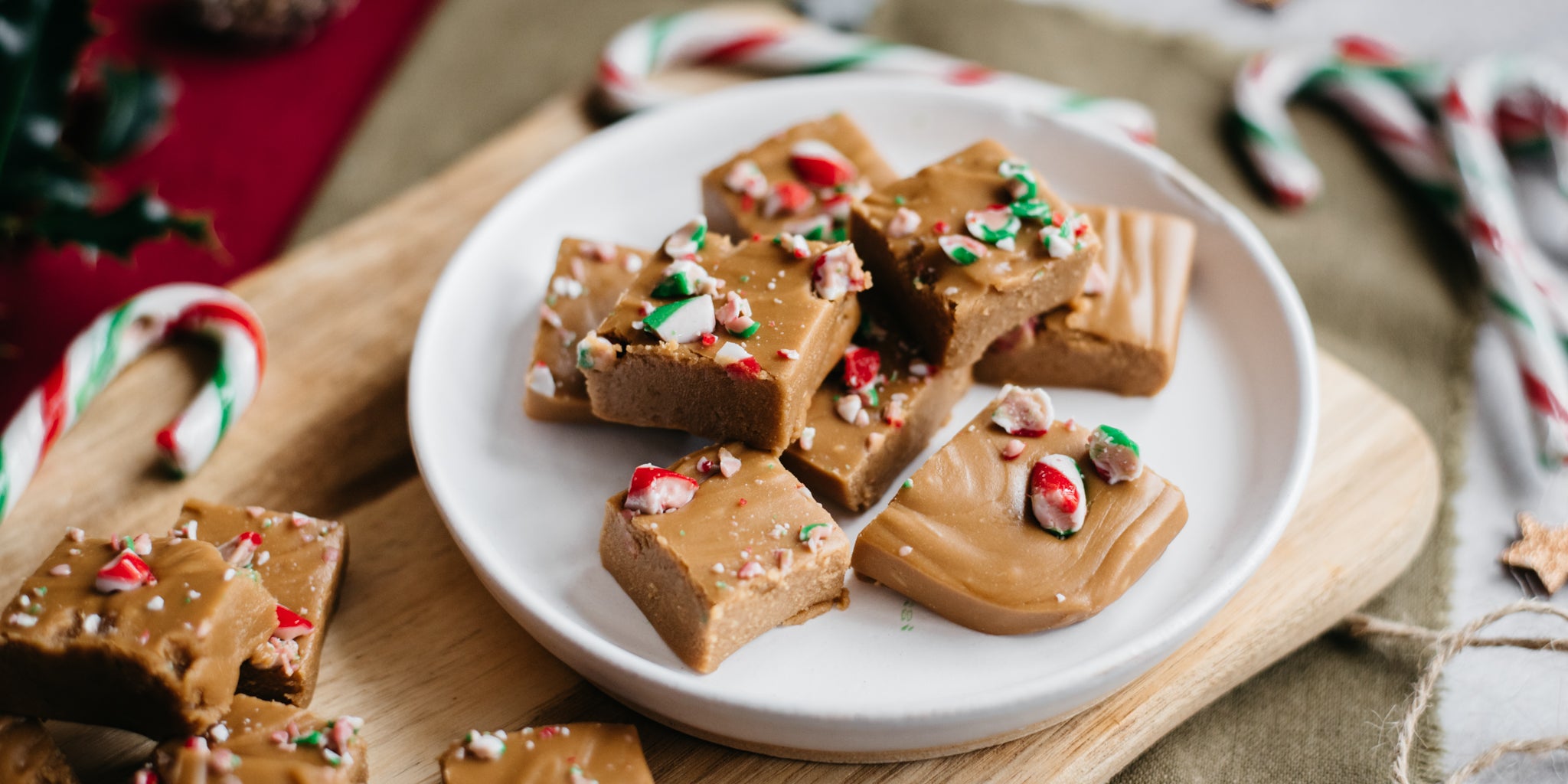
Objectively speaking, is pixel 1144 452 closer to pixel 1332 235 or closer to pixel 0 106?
pixel 1332 235

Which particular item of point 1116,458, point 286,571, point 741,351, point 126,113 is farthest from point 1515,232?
point 126,113

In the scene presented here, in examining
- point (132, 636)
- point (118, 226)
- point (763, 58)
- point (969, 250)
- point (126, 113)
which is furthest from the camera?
point (763, 58)

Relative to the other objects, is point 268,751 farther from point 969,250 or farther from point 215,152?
point 215,152

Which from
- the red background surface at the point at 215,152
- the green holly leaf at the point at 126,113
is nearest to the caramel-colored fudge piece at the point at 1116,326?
the red background surface at the point at 215,152

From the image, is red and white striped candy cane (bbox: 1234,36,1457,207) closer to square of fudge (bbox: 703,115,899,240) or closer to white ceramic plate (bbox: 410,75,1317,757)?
white ceramic plate (bbox: 410,75,1317,757)

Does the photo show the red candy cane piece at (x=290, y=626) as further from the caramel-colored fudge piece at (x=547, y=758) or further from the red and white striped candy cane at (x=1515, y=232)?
the red and white striped candy cane at (x=1515, y=232)

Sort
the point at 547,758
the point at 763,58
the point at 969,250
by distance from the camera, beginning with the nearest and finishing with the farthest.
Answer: the point at 547,758 → the point at 969,250 → the point at 763,58

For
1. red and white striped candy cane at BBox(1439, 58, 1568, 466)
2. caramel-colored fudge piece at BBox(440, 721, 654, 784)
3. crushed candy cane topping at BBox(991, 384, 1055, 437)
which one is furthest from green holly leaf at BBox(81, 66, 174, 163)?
red and white striped candy cane at BBox(1439, 58, 1568, 466)
